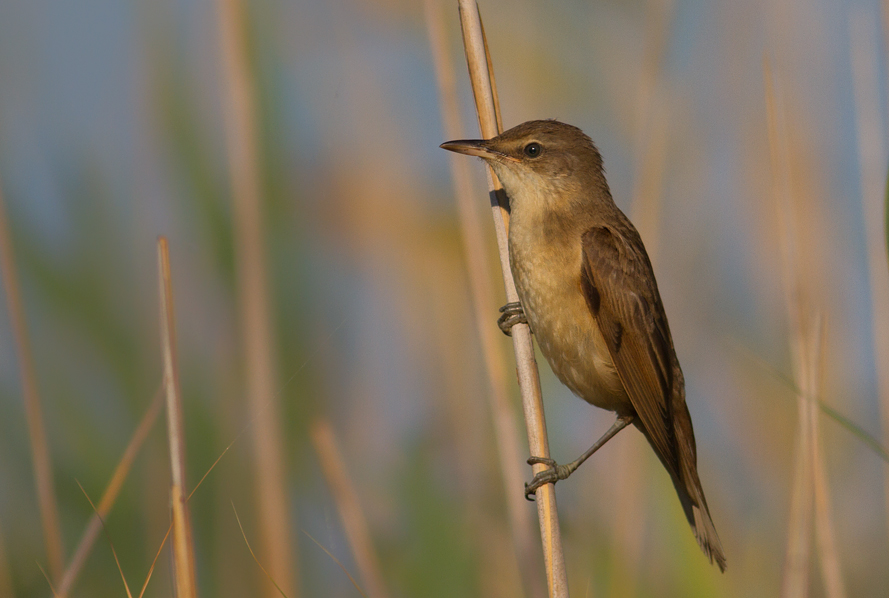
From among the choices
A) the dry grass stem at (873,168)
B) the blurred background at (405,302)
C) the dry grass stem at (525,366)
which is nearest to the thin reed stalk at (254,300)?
the blurred background at (405,302)

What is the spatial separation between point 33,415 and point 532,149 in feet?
6.01

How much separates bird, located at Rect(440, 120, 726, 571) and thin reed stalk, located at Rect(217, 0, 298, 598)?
852 mm

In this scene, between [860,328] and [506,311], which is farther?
[860,328]

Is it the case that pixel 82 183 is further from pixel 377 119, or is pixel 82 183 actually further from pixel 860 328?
pixel 860 328

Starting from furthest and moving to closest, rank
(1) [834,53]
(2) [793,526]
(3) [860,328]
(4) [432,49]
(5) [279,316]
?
1. (1) [834,53]
2. (3) [860,328]
3. (5) [279,316]
4. (4) [432,49]
5. (2) [793,526]

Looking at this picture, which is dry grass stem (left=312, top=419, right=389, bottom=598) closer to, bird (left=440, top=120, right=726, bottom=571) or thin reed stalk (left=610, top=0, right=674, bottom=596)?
bird (left=440, top=120, right=726, bottom=571)

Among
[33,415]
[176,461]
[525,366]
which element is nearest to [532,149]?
[525,366]

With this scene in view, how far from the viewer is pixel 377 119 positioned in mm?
3723

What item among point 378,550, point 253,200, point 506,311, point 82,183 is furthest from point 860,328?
point 82,183

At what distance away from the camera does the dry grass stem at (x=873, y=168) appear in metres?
3.07

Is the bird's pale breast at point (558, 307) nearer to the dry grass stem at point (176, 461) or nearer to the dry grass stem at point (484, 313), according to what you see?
the dry grass stem at point (484, 313)

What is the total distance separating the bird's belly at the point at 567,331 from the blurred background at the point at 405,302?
15 centimetres

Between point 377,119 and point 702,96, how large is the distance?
64.0 inches

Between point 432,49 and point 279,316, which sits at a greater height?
point 432,49
